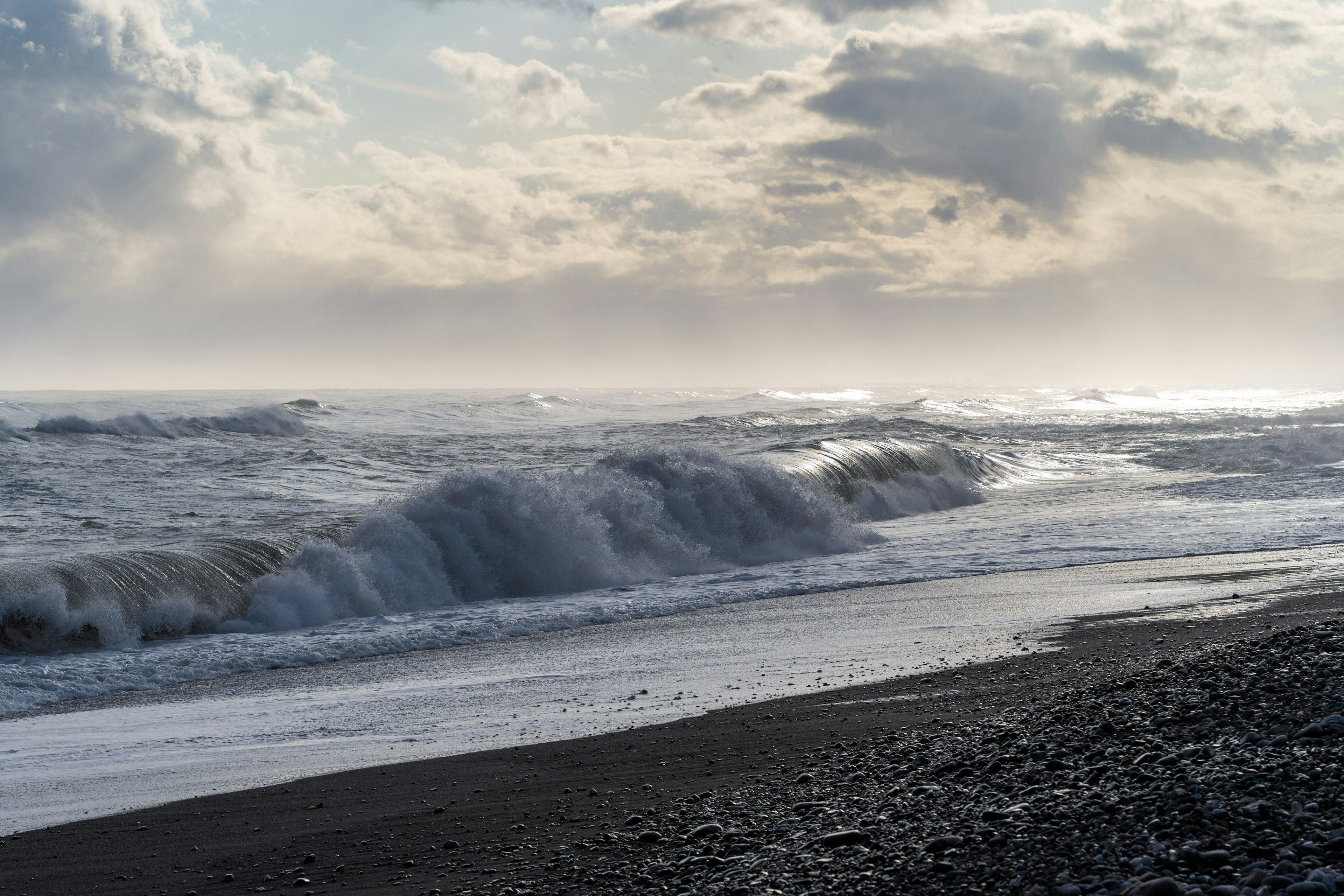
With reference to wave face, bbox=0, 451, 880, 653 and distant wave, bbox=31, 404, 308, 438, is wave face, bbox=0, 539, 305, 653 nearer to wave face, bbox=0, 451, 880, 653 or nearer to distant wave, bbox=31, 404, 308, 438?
wave face, bbox=0, 451, 880, 653

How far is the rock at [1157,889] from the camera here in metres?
2.43

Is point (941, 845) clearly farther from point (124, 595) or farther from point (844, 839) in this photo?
point (124, 595)

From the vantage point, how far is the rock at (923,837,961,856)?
3.01m

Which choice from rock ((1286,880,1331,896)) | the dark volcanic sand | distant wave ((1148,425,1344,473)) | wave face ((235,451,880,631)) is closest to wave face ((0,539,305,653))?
wave face ((235,451,880,631))

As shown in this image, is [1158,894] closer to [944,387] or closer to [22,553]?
[22,553]

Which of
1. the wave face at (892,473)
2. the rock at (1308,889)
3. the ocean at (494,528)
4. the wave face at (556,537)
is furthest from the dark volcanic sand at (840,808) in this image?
the wave face at (892,473)

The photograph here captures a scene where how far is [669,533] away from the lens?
1422 cm

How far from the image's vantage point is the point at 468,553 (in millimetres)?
12320

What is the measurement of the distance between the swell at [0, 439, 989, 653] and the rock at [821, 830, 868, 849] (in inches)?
319

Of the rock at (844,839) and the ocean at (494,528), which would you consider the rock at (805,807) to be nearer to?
the rock at (844,839)

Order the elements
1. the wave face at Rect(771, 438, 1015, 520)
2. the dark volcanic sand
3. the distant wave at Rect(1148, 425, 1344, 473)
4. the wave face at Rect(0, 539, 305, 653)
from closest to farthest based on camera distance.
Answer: the dark volcanic sand, the wave face at Rect(0, 539, 305, 653), the wave face at Rect(771, 438, 1015, 520), the distant wave at Rect(1148, 425, 1344, 473)

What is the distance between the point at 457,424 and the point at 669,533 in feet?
94.7

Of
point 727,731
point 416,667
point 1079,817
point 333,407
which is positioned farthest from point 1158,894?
point 333,407

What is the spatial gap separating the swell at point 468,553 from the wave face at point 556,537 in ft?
0.07
